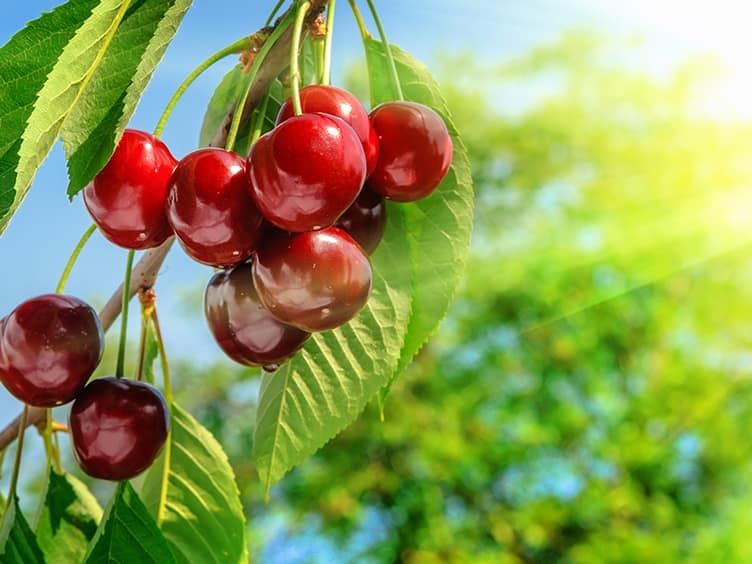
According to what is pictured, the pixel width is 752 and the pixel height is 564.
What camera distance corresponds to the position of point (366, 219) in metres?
0.62

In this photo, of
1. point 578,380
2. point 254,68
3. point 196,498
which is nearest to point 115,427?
point 196,498

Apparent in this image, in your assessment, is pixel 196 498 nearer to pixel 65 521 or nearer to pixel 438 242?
pixel 65 521

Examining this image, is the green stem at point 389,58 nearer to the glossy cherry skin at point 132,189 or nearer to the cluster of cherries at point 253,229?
the cluster of cherries at point 253,229

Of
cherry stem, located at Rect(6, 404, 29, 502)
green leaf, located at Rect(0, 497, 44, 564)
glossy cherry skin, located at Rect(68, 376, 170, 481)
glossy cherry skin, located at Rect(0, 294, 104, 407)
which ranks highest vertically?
glossy cherry skin, located at Rect(0, 294, 104, 407)

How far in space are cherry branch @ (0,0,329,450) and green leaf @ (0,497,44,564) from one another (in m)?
0.08

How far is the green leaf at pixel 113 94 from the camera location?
1.76 ft

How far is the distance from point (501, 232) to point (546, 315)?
104 cm

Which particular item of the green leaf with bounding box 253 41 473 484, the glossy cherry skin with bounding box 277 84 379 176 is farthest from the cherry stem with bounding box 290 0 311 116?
Answer: the green leaf with bounding box 253 41 473 484

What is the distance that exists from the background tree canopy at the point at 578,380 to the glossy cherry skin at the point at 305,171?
620 cm

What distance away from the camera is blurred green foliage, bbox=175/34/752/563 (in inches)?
272

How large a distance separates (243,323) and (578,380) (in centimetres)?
726

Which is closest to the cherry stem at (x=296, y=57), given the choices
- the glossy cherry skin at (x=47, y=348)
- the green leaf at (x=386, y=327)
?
the green leaf at (x=386, y=327)

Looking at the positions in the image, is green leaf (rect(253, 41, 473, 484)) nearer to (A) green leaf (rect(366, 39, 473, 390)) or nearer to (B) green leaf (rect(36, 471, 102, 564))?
(A) green leaf (rect(366, 39, 473, 390))

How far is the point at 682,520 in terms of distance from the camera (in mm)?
6715
